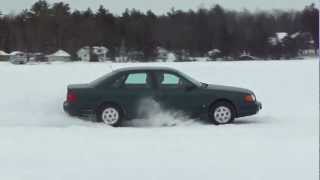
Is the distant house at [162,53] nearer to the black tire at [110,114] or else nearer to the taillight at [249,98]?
the taillight at [249,98]

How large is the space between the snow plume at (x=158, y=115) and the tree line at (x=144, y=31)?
59.1m

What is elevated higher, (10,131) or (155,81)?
(155,81)

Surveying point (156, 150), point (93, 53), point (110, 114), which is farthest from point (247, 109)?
point (93, 53)

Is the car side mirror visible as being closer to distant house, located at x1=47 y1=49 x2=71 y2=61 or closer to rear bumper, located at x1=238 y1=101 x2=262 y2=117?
rear bumper, located at x1=238 y1=101 x2=262 y2=117

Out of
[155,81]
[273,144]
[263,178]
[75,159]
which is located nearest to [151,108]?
[155,81]

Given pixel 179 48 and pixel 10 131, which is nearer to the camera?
pixel 10 131

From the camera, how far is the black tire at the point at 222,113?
12328mm

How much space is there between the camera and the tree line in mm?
74312

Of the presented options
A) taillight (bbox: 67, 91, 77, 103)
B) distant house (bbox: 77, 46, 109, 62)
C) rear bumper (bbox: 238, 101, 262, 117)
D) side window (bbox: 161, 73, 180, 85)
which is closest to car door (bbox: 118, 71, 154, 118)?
side window (bbox: 161, 73, 180, 85)

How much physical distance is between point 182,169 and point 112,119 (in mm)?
6203

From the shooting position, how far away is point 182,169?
6195 mm

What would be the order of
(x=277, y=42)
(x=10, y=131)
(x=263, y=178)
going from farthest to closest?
(x=277, y=42), (x=10, y=131), (x=263, y=178)

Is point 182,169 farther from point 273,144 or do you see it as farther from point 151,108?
point 151,108

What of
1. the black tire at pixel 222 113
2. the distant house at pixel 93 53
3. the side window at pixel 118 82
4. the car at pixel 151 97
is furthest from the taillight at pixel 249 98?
the distant house at pixel 93 53
